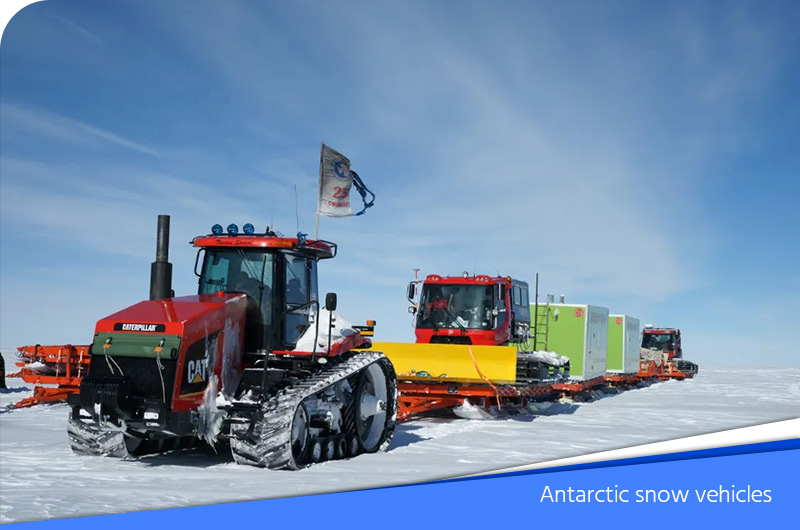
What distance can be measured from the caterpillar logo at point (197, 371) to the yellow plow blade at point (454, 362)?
700 cm

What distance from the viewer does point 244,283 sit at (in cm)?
928

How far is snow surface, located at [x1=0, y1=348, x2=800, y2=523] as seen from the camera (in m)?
6.51

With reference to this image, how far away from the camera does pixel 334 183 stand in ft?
38.6

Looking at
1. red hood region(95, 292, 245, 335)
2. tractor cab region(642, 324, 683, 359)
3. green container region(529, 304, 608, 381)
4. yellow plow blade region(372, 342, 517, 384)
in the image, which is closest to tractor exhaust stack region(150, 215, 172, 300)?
red hood region(95, 292, 245, 335)

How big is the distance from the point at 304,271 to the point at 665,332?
29.8 metres

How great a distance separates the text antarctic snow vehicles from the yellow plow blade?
176 inches

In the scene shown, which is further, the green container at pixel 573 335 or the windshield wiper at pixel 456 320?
the green container at pixel 573 335

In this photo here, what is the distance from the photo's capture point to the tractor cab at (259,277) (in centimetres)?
914

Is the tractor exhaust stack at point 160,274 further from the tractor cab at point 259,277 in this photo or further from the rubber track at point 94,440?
the rubber track at point 94,440

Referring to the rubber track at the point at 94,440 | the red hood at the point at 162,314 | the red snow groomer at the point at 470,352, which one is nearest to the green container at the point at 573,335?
the red snow groomer at the point at 470,352

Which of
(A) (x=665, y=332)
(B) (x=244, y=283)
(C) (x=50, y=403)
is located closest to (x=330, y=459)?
(B) (x=244, y=283)

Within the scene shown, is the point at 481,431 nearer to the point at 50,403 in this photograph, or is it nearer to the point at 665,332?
the point at 50,403

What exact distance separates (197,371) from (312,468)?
1.66m

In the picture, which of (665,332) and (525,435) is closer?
(525,435)
